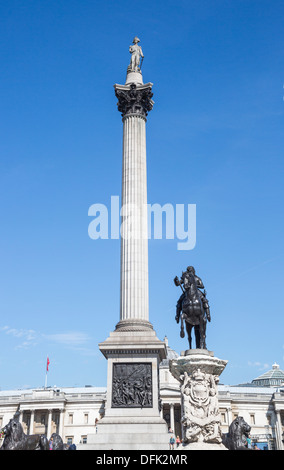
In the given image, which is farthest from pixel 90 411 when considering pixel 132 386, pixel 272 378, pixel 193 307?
pixel 193 307

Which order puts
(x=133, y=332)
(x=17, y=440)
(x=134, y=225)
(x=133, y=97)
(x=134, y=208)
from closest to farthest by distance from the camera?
1. (x=17, y=440)
2. (x=133, y=332)
3. (x=134, y=225)
4. (x=134, y=208)
5. (x=133, y=97)

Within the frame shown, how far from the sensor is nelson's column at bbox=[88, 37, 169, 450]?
24000 mm

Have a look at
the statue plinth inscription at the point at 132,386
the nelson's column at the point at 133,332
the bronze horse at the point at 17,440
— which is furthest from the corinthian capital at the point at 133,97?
the bronze horse at the point at 17,440

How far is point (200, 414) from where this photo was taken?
18578 mm

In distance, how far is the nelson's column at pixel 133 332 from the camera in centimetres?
2400

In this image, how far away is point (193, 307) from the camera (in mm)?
21875

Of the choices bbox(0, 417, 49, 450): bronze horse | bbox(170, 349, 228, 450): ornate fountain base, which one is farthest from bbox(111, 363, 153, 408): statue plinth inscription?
bbox(0, 417, 49, 450): bronze horse

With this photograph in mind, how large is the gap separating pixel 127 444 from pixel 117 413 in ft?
5.68

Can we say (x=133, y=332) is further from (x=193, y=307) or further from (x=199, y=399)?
(x=199, y=399)

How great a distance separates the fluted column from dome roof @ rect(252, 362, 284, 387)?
9350 centimetres

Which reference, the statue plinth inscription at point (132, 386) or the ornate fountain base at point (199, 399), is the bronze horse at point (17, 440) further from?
the statue plinth inscription at point (132, 386)

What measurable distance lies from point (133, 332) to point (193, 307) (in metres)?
6.25
